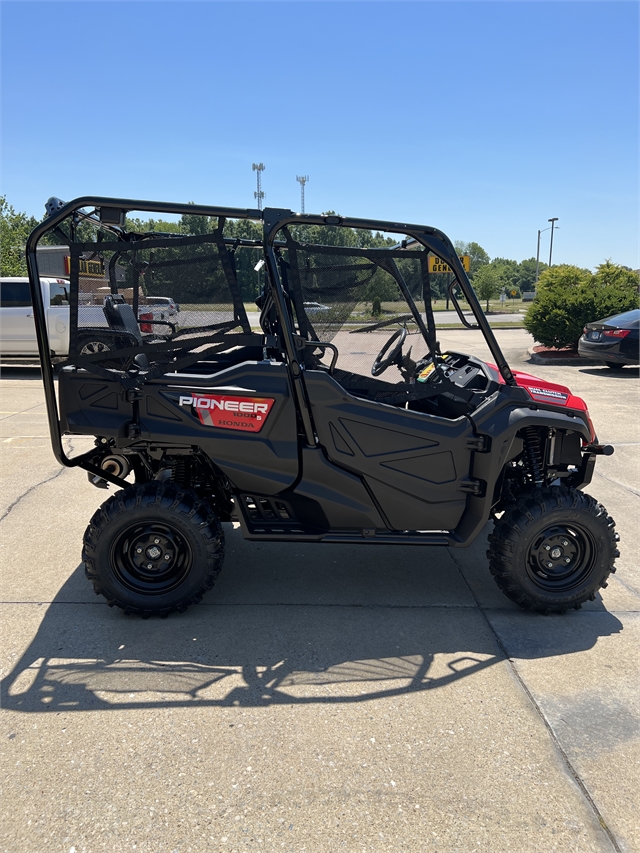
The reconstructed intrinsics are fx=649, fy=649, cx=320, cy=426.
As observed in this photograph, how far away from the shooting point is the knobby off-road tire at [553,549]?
143 inches

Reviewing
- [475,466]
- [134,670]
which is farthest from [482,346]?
[134,670]

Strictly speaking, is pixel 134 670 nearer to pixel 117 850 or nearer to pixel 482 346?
pixel 117 850

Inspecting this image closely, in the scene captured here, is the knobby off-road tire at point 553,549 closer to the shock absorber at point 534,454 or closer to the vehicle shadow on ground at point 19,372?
the shock absorber at point 534,454

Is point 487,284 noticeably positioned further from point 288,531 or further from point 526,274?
point 526,274

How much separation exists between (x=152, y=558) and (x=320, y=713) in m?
1.32

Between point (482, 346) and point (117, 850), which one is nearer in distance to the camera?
point (117, 850)

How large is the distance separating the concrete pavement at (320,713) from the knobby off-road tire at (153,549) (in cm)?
16

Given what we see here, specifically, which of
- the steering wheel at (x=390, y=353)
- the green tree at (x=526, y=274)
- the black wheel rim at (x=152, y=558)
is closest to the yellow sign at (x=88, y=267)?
the black wheel rim at (x=152, y=558)

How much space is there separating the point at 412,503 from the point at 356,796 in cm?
164

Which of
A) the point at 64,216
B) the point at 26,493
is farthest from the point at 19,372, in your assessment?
the point at 64,216

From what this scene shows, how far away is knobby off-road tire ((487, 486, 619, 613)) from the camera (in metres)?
3.64

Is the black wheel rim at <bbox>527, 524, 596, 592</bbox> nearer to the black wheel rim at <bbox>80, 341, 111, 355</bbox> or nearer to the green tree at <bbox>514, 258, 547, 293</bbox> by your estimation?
the black wheel rim at <bbox>80, 341, 111, 355</bbox>

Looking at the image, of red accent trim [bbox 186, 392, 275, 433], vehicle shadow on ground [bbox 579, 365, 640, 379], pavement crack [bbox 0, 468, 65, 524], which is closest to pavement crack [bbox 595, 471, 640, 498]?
red accent trim [bbox 186, 392, 275, 433]

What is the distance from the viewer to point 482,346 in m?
17.5
